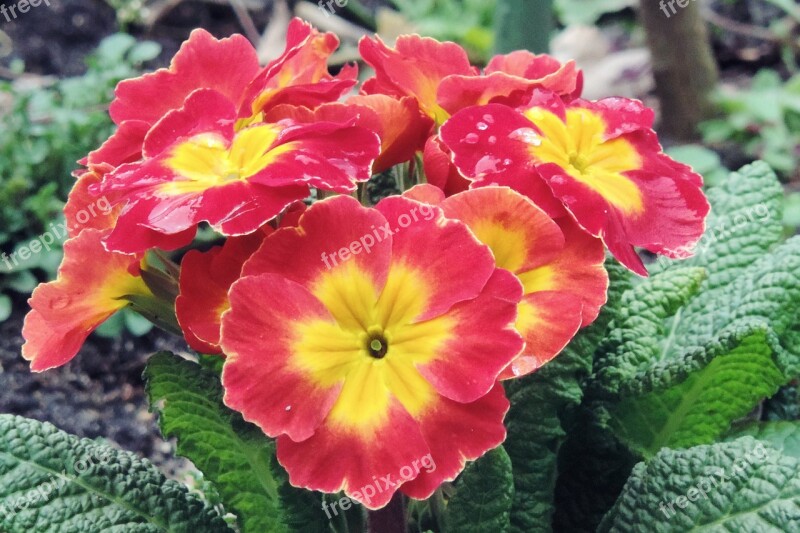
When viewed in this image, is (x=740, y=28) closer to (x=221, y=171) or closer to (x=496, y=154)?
(x=496, y=154)

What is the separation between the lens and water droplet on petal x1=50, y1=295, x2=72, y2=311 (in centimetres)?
87

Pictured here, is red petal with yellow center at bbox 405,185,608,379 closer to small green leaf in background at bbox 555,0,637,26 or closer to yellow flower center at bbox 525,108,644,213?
yellow flower center at bbox 525,108,644,213

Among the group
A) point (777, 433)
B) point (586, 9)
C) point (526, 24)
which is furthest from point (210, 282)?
point (586, 9)

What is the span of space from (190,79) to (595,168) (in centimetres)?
43

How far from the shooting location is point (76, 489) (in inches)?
41.1

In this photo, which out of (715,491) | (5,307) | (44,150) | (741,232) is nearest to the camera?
(715,491)

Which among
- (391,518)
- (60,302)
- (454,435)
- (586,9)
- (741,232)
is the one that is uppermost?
(60,302)

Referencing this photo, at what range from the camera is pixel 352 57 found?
3471mm

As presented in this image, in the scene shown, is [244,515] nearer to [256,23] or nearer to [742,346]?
[742,346]

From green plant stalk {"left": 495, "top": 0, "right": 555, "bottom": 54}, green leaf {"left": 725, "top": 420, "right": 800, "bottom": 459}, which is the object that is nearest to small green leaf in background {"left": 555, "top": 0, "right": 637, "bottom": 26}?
green plant stalk {"left": 495, "top": 0, "right": 555, "bottom": 54}

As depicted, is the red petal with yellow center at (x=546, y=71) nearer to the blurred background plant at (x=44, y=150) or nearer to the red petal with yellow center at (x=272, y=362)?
the red petal with yellow center at (x=272, y=362)

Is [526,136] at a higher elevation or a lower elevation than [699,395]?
higher

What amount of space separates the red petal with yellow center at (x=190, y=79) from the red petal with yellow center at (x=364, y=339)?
28 cm

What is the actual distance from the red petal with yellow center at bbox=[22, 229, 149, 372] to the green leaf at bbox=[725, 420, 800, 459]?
81cm
